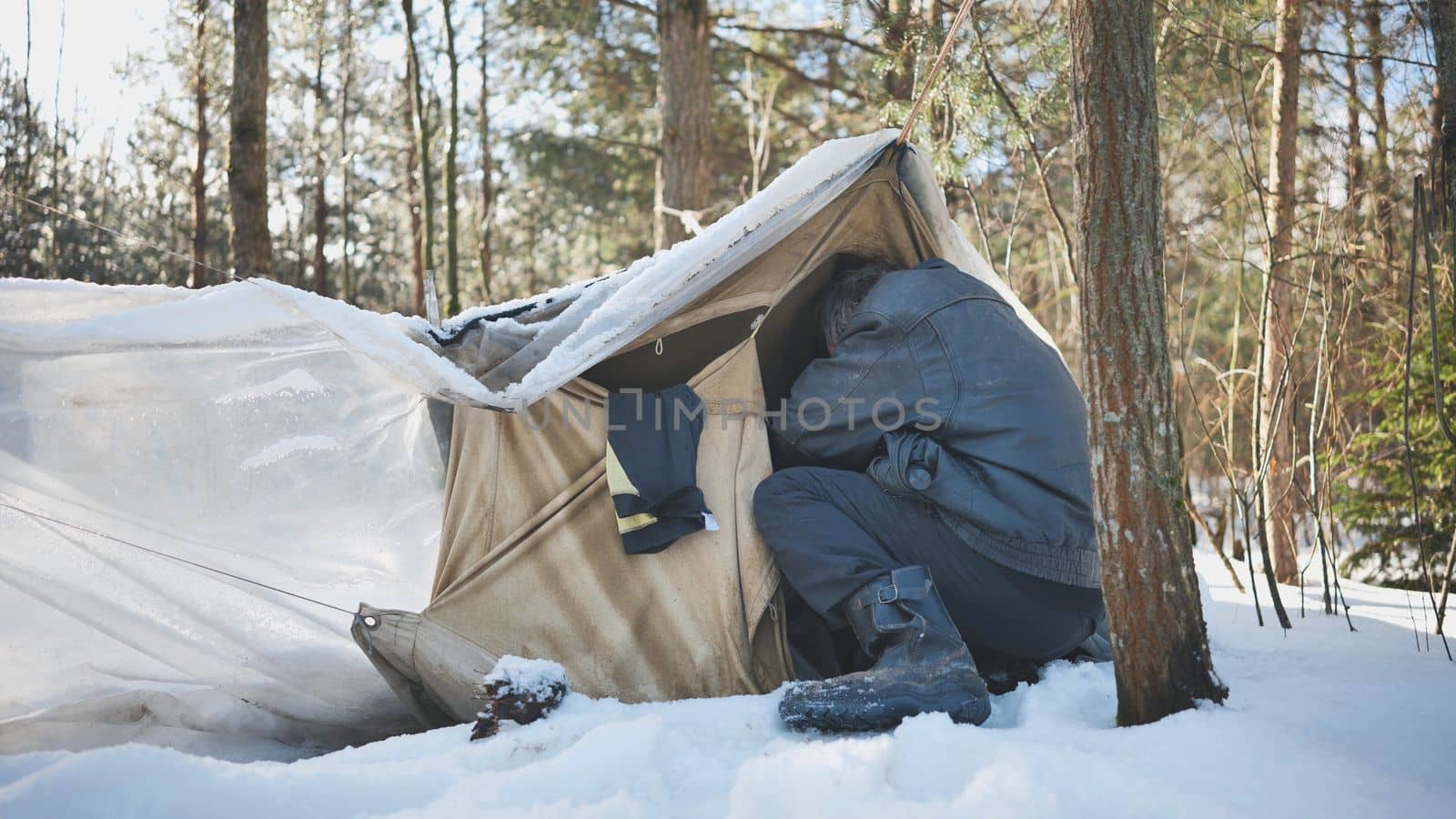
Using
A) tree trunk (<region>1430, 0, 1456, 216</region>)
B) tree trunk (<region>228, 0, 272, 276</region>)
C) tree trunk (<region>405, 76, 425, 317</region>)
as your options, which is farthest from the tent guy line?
tree trunk (<region>405, 76, 425, 317</region>)

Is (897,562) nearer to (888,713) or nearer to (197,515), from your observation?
(888,713)

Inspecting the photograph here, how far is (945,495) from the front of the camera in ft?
6.42

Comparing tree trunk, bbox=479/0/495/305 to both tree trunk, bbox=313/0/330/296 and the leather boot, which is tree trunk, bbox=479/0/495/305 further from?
the leather boot

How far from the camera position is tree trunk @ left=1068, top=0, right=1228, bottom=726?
5.16 feet

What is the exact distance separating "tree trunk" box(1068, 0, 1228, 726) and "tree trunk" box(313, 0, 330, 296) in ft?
37.4

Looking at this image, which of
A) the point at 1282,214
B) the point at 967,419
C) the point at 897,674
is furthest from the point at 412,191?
the point at 897,674

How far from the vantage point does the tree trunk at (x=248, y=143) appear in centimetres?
461

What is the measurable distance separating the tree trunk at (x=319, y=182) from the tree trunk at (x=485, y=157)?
199cm

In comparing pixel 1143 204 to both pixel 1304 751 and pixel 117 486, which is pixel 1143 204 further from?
pixel 117 486

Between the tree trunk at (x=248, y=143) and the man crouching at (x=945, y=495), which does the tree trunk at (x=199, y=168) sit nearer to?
the tree trunk at (x=248, y=143)

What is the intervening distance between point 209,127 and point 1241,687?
11.7m

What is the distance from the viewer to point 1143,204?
1593mm

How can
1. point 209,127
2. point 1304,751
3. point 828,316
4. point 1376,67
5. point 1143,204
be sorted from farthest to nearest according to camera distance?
point 209,127, point 1376,67, point 828,316, point 1143,204, point 1304,751

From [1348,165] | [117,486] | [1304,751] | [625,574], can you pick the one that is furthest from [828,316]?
[1348,165]
